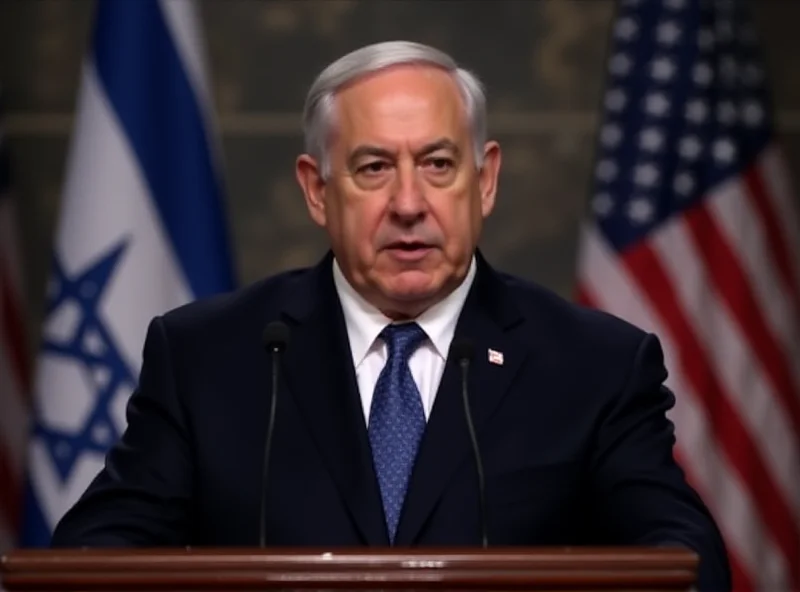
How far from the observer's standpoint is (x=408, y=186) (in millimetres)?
2844

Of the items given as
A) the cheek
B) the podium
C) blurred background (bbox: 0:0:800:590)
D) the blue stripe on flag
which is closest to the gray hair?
the cheek

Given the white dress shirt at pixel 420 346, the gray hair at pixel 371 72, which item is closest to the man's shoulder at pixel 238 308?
the white dress shirt at pixel 420 346

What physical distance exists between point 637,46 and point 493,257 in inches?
30.8

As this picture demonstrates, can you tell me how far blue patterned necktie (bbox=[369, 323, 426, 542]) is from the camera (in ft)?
8.89

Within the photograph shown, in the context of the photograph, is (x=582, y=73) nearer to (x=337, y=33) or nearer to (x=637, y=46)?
(x=637, y=46)

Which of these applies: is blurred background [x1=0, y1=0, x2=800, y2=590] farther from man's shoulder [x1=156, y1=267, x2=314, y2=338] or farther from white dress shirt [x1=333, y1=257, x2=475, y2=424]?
white dress shirt [x1=333, y1=257, x2=475, y2=424]

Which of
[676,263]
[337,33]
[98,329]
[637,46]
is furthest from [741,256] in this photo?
[98,329]

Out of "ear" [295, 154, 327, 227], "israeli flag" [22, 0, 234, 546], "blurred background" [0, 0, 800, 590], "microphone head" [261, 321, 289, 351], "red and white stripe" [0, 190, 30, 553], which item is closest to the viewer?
"microphone head" [261, 321, 289, 351]

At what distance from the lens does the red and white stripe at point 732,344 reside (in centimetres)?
443

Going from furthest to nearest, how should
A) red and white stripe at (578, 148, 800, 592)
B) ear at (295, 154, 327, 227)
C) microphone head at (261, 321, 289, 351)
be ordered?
red and white stripe at (578, 148, 800, 592), ear at (295, 154, 327, 227), microphone head at (261, 321, 289, 351)

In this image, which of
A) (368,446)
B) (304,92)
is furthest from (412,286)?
(304,92)

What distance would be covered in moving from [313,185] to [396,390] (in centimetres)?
49

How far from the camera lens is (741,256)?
4.50 metres

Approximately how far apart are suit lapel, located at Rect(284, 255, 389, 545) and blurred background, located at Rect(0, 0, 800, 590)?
1.92 meters
